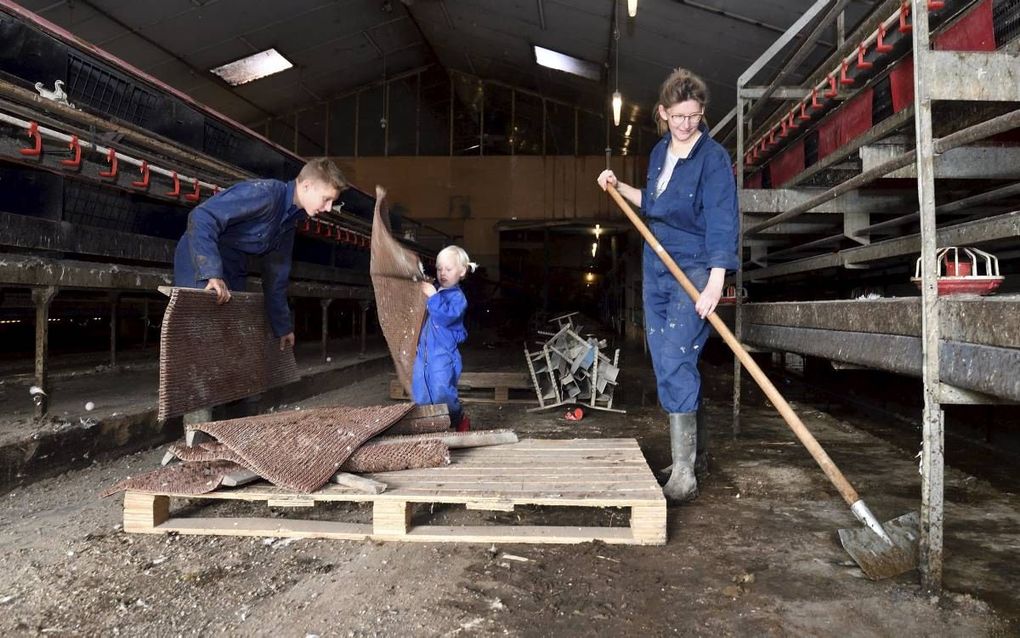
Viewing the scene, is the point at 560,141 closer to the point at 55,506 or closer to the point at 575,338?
the point at 575,338

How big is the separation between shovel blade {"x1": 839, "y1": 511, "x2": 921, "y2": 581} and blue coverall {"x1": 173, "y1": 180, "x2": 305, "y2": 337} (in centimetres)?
295

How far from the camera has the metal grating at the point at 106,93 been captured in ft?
11.6

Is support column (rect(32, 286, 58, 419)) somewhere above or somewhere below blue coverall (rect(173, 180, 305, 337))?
below

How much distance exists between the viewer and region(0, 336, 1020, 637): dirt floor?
1.64 meters

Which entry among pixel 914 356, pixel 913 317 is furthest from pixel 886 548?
pixel 913 317

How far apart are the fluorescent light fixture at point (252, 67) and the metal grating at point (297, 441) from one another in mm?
10538

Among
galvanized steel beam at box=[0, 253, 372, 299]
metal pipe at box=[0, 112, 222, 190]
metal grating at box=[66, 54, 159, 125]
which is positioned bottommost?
galvanized steel beam at box=[0, 253, 372, 299]

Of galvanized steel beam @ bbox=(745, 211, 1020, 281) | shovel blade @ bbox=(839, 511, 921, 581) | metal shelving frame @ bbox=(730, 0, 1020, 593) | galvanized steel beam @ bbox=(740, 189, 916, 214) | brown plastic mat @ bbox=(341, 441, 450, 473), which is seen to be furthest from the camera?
galvanized steel beam @ bbox=(740, 189, 916, 214)

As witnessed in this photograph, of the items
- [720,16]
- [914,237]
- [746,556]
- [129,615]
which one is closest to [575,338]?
[914,237]

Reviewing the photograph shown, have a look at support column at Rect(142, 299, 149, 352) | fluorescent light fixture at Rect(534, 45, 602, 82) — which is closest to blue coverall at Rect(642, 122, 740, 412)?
support column at Rect(142, 299, 149, 352)

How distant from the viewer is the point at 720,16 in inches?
271

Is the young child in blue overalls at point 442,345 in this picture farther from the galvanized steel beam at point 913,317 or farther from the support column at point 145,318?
the support column at point 145,318

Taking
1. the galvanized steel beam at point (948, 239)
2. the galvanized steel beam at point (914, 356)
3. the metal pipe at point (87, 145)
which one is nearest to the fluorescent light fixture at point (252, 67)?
the metal pipe at point (87, 145)

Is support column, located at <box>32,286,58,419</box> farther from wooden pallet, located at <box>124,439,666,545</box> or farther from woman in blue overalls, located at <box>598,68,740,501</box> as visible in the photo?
woman in blue overalls, located at <box>598,68,740,501</box>
